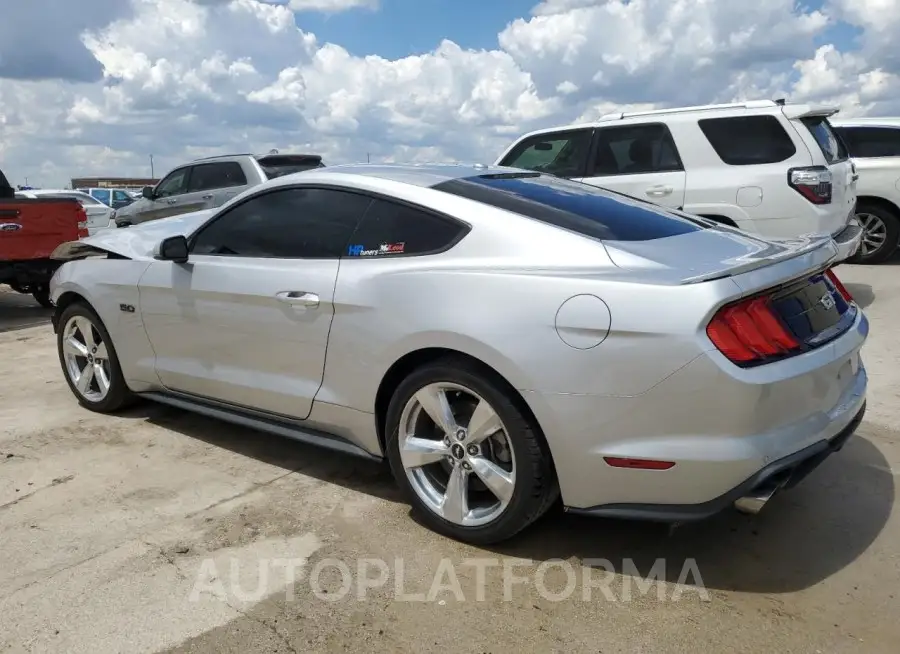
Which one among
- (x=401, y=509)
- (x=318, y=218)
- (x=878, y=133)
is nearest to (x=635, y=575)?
(x=401, y=509)

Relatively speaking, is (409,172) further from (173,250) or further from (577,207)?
(173,250)

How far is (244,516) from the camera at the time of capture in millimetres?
3562

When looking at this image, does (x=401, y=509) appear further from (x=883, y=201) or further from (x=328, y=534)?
(x=883, y=201)

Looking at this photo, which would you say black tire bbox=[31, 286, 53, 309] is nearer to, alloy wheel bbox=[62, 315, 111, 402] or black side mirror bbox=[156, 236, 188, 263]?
alloy wheel bbox=[62, 315, 111, 402]

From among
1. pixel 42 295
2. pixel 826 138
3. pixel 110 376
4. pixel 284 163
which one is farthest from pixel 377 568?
pixel 284 163

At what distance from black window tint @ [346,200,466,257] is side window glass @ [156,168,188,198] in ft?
32.7

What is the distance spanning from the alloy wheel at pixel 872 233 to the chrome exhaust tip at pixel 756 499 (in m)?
8.08

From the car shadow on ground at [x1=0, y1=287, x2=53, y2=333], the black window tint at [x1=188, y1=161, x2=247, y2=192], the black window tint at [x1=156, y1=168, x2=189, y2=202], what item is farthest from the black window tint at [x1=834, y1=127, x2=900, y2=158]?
the car shadow on ground at [x1=0, y1=287, x2=53, y2=333]

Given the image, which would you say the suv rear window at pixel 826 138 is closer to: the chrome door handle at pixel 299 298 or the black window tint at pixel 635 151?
the black window tint at pixel 635 151

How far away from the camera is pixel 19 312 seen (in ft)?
32.2

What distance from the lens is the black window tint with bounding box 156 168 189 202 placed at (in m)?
12.7

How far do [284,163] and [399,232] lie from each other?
8496 mm

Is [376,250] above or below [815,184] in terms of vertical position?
below

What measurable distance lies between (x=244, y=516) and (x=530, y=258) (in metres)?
1.72
